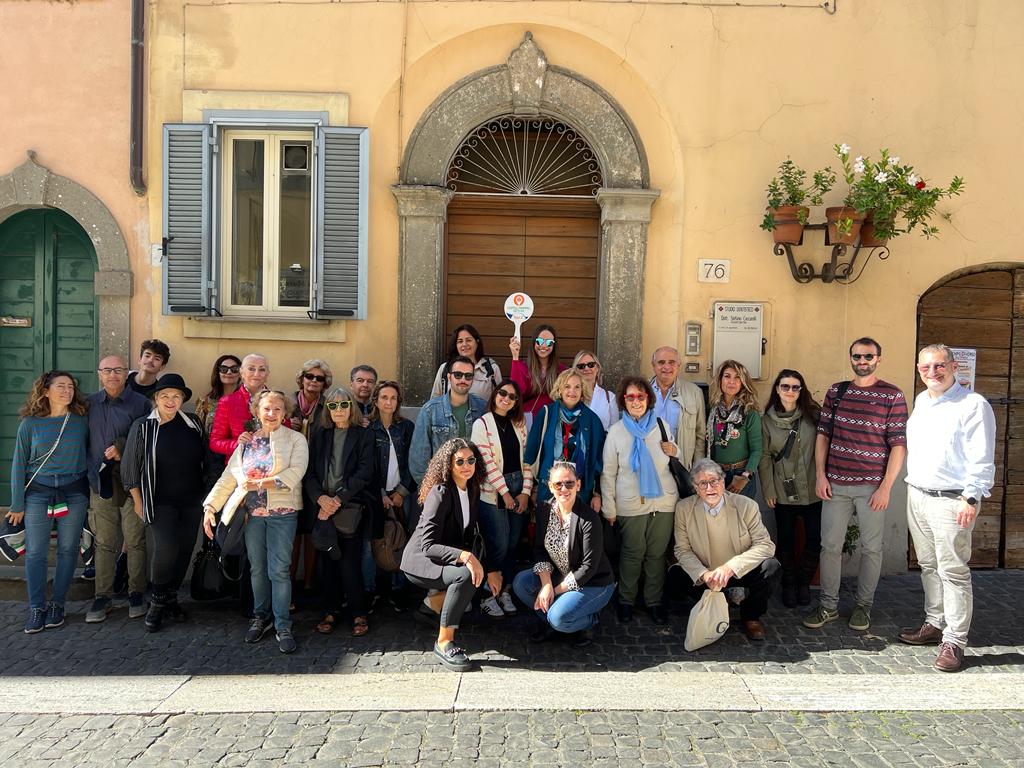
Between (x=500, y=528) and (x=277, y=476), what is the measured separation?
4.85 feet

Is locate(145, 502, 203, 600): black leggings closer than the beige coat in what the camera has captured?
No

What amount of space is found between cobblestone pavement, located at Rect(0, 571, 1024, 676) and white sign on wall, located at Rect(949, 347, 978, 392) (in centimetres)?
199

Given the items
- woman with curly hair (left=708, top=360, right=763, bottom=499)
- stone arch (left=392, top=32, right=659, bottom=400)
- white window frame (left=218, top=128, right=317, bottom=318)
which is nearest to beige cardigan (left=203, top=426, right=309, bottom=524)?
stone arch (left=392, top=32, right=659, bottom=400)

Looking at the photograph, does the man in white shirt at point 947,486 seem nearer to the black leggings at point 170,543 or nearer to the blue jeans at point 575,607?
the blue jeans at point 575,607

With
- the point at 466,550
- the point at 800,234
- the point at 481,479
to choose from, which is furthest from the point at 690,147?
the point at 466,550

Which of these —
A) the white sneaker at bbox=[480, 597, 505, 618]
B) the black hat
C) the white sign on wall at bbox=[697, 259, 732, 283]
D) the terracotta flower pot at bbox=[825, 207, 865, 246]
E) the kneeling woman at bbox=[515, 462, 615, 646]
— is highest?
the terracotta flower pot at bbox=[825, 207, 865, 246]

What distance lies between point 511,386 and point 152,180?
12.3 ft

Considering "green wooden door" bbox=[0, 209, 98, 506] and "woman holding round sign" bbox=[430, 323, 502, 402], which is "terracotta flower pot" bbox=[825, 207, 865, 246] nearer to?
"woman holding round sign" bbox=[430, 323, 502, 402]

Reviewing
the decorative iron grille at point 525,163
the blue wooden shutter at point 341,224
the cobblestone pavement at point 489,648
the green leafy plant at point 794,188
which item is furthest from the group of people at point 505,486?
the decorative iron grille at point 525,163

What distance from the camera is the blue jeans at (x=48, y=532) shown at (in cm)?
519

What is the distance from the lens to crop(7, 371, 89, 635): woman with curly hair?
5.17 metres

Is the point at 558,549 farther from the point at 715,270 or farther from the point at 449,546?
the point at 715,270

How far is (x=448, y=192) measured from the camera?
6.45 m

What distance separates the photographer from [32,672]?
449 centimetres
